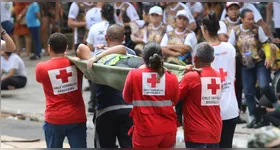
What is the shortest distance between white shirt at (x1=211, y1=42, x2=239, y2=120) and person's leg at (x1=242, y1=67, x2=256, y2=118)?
93.6 inches

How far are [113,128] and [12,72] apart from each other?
6655mm

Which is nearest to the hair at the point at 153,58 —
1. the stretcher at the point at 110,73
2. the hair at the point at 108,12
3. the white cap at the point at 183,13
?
the stretcher at the point at 110,73

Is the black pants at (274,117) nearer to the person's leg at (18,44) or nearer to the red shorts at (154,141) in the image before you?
the red shorts at (154,141)

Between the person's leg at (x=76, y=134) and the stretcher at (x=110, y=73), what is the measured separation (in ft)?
1.72

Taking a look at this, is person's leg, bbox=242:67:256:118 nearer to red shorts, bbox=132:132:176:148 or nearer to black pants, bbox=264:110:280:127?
black pants, bbox=264:110:280:127

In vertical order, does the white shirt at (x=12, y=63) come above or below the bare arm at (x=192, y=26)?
below

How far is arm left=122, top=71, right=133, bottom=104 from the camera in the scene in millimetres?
6082

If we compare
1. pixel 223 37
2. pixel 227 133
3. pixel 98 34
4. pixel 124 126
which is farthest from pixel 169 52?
pixel 124 126

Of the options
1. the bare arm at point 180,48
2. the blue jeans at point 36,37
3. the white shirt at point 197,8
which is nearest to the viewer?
the bare arm at point 180,48

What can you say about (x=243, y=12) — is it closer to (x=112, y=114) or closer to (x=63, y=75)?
(x=112, y=114)

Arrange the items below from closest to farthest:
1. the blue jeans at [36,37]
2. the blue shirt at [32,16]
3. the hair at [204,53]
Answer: the hair at [204,53] → the blue shirt at [32,16] → the blue jeans at [36,37]

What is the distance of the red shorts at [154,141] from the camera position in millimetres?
6113

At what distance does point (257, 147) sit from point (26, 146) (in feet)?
16.8

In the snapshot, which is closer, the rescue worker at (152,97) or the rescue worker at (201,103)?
the rescue worker at (152,97)
